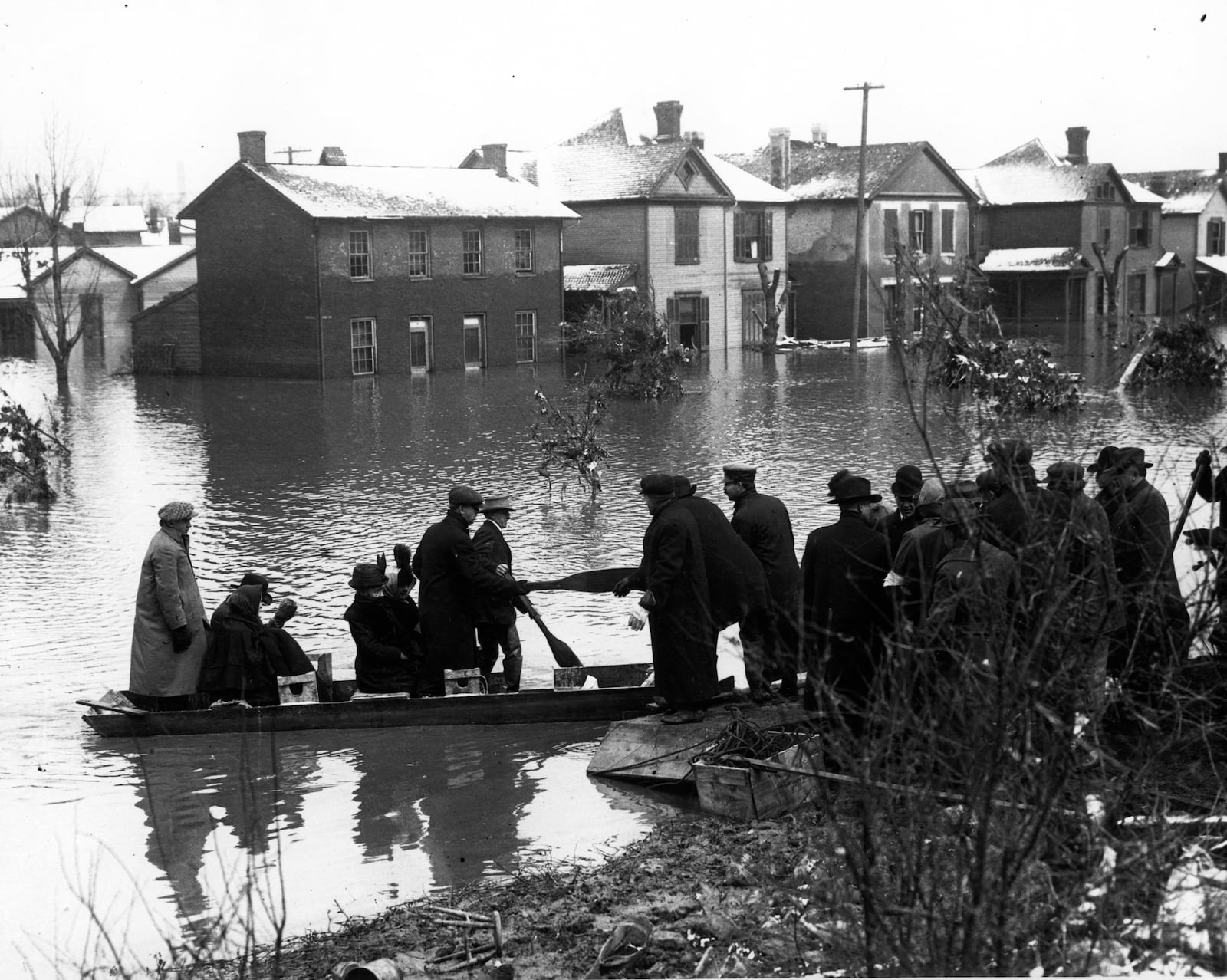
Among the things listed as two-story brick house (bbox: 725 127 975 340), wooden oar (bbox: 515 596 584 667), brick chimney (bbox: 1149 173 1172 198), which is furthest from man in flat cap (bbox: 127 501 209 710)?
brick chimney (bbox: 1149 173 1172 198)

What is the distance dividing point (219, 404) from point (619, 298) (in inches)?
533

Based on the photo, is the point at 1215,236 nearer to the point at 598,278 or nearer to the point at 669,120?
the point at 669,120

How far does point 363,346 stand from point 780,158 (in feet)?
73.4

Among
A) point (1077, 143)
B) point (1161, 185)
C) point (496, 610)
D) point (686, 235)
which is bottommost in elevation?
point (496, 610)

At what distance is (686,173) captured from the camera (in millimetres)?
55000

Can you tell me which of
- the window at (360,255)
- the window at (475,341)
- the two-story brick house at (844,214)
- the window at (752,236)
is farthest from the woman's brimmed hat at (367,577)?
the two-story brick house at (844,214)

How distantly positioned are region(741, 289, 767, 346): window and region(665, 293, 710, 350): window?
2280 millimetres

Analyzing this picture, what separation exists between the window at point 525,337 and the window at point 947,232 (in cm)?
2013

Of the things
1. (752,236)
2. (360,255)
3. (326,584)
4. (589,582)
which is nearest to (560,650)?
(589,582)

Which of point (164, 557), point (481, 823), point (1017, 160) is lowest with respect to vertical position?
point (481, 823)

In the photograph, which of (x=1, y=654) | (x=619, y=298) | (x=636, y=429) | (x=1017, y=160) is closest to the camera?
(x=1, y=654)

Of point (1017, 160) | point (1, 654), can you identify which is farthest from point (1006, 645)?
point (1017, 160)

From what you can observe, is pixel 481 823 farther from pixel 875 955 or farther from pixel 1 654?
pixel 1 654

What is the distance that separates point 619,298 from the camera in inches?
1886
